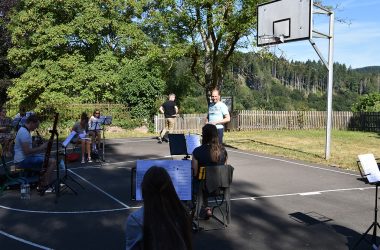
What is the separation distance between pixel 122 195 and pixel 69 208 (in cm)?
125

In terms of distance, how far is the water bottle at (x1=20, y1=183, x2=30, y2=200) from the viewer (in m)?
8.09

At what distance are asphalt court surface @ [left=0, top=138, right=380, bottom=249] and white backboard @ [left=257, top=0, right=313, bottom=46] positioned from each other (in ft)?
16.9

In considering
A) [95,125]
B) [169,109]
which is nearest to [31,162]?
[95,125]

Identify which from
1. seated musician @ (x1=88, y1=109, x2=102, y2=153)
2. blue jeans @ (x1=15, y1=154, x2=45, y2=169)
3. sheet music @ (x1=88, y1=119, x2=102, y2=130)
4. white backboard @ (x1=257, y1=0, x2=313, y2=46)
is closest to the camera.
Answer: blue jeans @ (x1=15, y1=154, x2=45, y2=169)

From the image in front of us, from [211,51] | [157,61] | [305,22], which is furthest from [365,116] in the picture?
[305,22]

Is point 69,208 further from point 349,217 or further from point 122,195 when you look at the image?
point 349,217

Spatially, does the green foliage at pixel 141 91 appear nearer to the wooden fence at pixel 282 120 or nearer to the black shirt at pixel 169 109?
the wooden fence at pixel 282 120

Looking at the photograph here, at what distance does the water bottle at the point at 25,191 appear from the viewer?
8.09 meters

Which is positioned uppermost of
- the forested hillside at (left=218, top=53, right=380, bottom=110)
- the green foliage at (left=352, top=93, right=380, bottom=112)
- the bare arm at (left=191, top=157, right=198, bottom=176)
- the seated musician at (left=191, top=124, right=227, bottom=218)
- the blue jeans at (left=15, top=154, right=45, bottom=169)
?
the forested hillside at (left=218, top=53, right=380, bottom=110)

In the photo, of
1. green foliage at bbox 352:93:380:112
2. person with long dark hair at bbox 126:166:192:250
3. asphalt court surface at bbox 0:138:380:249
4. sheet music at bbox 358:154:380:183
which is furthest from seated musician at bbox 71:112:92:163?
green foliage at bbox 352:93:380:112

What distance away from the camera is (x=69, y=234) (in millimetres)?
6004

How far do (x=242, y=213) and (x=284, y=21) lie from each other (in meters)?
9.57

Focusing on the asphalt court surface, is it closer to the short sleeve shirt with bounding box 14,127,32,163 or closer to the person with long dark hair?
the short sleeve shirt with bounding box 14,127,32,163

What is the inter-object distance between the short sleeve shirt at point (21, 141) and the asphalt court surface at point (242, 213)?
2.49 ft
